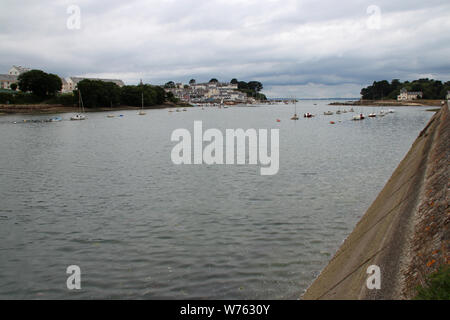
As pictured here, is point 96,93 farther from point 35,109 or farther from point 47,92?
point 35,109

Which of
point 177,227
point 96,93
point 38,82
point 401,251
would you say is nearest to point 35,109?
point 38,82

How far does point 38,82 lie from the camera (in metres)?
168

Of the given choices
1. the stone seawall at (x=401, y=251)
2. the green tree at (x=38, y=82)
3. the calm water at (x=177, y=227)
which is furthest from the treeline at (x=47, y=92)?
the stone seawall at (x=401, y=251)

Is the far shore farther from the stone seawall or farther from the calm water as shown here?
the stone seawall

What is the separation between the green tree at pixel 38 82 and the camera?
16750cm

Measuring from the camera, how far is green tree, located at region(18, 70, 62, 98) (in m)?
168

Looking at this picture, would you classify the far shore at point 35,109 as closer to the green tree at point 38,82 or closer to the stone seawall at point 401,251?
the green tree at point 38,82

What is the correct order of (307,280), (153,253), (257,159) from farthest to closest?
(257,159) → (153,253) → (307,280)

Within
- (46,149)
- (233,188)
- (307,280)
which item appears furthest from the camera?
(46,149)

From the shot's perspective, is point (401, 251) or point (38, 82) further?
point (38, 82)
